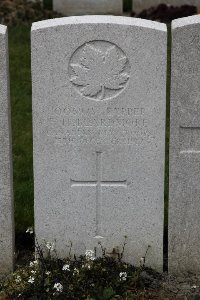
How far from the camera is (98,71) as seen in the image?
17.0ft

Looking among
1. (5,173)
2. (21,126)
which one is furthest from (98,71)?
(21,126)

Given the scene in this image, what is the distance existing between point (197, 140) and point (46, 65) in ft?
3.69

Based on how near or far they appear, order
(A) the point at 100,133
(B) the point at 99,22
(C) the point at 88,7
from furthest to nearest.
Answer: (C) the point at 88,7 → (A) the point at 100,133 → (B) the point at 99,22

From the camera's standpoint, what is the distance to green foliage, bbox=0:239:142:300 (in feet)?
16.7

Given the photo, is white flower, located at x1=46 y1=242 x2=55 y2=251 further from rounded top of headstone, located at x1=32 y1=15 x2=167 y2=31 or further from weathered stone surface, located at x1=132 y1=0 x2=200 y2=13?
weathered stone surface, located at x1=132 y1=0 x2=200 y2=13

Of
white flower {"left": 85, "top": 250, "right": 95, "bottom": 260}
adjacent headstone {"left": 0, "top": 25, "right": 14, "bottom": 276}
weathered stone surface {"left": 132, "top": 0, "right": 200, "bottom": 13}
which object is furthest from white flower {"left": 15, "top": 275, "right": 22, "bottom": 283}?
weathered stone surface {"left": 132, "top": 0, "right": 200, "bottom": 13}

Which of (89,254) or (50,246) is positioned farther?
(50,246)

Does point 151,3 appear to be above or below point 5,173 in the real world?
above

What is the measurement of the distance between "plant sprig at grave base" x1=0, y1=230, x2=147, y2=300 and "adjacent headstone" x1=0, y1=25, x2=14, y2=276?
154 millimetres

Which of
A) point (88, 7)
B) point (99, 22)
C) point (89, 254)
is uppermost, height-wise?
point (88, 7)

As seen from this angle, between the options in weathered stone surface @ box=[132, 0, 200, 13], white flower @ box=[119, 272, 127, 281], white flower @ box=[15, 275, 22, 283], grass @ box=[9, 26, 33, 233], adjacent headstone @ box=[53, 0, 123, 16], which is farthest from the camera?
weathered stone surface @ box=[132, 0, 200, 13]

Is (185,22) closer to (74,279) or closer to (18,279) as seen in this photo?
(74,279)

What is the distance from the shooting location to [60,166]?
5344 millimetres

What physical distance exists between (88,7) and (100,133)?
340 inches
